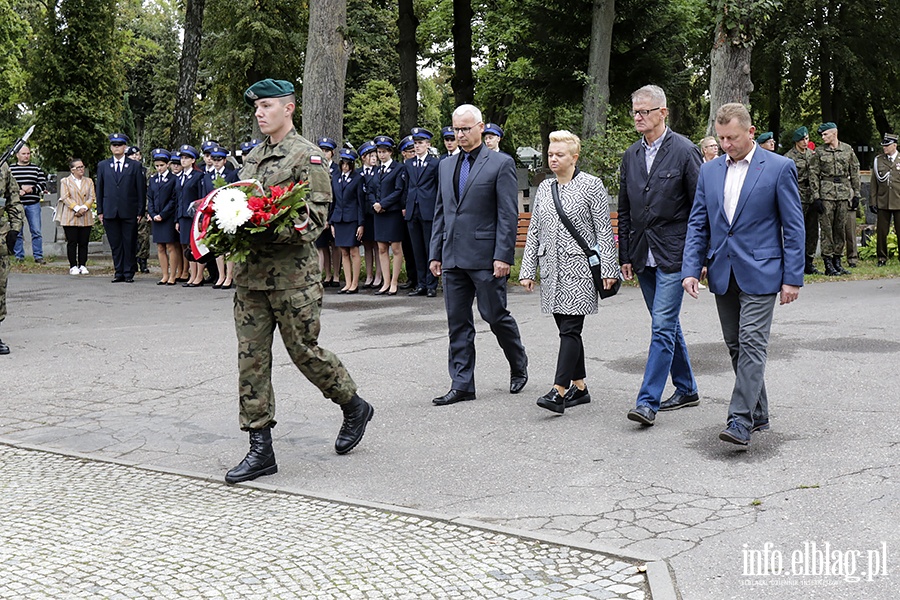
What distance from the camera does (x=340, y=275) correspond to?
58.9 ft

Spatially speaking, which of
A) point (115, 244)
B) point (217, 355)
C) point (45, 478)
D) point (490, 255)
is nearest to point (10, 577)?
point (45, 478)

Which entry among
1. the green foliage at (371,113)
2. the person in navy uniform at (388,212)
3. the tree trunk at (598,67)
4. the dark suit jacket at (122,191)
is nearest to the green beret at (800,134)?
the tree trunk at (598,67)

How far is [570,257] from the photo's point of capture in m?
7.57

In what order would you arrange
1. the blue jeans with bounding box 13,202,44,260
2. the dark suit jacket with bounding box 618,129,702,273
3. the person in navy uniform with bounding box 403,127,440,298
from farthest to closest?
the blue jeans with bounding box 13,202,44,260, the person in navy uniform with bounding box 403,127,440,298, the dark suit jacket with bounding box 618,129,702,273

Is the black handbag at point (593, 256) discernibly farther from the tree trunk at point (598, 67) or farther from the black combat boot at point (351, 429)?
the tree trunk at point (598, 67)

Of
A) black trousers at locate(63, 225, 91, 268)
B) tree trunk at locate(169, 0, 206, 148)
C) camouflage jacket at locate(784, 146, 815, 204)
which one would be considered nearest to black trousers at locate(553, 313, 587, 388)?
camouflage jacket at locate(784, 146, 815, 204)

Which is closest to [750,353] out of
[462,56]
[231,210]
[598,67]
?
[231,210]

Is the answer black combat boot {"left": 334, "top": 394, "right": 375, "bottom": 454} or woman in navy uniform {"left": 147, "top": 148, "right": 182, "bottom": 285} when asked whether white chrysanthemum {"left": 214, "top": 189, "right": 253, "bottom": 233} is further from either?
woman in navy uniform {"left": 147, "top": 148, "right": 182, "bottom": 285}

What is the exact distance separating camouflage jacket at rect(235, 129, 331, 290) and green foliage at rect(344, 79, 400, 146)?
4783 centimetres

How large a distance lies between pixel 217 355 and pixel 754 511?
6.51 metres

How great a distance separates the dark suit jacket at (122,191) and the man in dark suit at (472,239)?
11622mm

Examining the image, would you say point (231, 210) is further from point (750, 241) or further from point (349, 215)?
point (349, 215)

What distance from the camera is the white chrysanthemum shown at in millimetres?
5793

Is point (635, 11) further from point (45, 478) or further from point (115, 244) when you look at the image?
point (45, 478)
